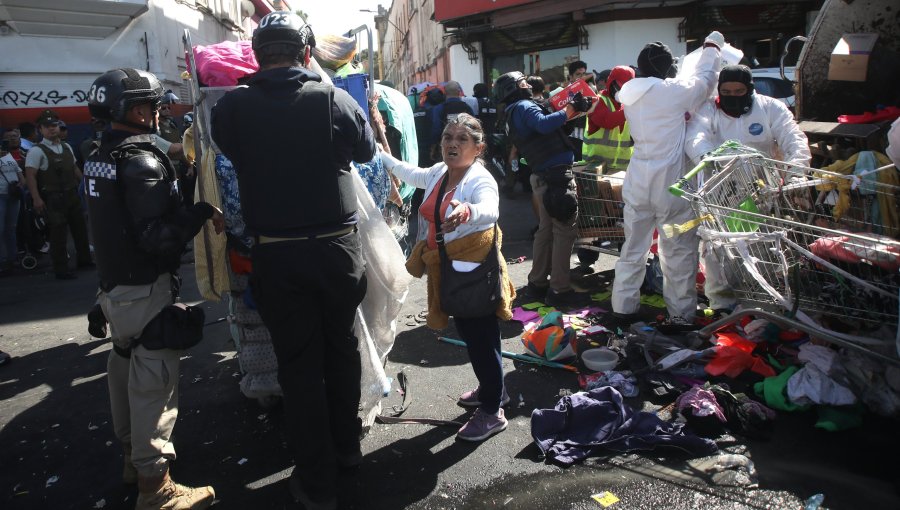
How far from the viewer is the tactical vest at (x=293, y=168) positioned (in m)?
2.55

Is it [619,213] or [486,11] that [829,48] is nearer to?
[619,213]

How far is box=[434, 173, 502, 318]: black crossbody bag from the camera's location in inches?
123

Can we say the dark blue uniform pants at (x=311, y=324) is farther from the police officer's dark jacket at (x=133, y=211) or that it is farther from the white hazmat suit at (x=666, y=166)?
the white hazmat suit at (x=666, y=166)

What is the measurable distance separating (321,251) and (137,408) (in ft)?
3.69

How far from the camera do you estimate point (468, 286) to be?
3113 millimetres

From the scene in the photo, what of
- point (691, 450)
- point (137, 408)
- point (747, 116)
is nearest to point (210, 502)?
point (137, 408)

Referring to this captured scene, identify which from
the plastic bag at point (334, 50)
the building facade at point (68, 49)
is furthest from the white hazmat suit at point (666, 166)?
Result: the building facade at point (68, 49)

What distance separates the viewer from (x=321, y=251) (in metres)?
2.67

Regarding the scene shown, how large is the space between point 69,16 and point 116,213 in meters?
11.3

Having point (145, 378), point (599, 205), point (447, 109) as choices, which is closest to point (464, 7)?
point (447, 109)

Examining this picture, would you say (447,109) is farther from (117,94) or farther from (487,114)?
(117,94)

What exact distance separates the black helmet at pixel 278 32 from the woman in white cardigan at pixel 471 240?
2.78ft

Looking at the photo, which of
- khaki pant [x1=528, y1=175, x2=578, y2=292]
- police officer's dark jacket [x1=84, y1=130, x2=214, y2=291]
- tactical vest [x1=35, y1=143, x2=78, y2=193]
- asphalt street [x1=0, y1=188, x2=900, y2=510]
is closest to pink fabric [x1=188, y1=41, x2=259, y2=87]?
police officer's dark jacket [x1=84, y1=130, x2=214, y2=291]

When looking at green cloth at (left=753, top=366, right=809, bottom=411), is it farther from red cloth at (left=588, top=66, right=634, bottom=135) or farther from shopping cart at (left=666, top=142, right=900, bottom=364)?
red cloth at (left=588, top=66, right=634, bottom=135)
